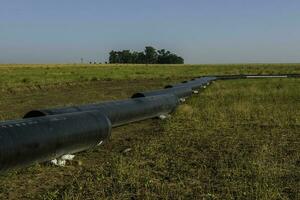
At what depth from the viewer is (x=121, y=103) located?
1345 centimetres

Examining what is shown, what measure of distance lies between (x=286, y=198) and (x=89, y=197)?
243 cm

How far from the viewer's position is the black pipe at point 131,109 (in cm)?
1220

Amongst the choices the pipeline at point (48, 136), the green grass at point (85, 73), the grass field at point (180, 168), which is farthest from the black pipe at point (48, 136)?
the green grass at point (85, 73)

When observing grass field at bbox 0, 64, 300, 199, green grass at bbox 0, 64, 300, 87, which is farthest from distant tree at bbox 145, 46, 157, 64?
grass field at bbox 0, 64, 300, 199

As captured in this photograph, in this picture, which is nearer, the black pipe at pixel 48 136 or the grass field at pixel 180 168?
the grass field at pixel 180 168

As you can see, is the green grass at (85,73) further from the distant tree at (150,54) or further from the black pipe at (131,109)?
the distant tree at (150,54)

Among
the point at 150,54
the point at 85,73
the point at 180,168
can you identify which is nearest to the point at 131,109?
the point at 180,168

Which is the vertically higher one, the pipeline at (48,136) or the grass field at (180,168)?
the pipeline at (48,136)

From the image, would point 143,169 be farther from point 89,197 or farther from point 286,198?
point 286,198

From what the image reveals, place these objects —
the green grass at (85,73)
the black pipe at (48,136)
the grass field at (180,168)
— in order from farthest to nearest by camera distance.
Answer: the green grass at (85,73), the black pipe at (48,136), the grass field at (180,168)

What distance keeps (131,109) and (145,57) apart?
171m

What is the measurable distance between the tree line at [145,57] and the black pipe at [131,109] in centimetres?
16747

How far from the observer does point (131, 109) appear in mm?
13602

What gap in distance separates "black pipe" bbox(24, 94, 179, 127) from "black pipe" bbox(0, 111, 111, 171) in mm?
1228
